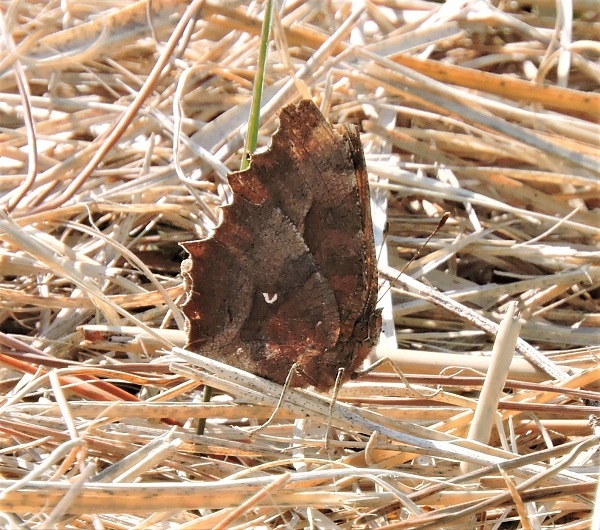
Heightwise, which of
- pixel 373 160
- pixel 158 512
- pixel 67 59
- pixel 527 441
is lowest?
pixel 527 441

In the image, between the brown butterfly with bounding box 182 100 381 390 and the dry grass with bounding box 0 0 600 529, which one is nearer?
the dry grass with bounding box 0 0 600 529

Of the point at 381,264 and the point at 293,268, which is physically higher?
the point at 293,268

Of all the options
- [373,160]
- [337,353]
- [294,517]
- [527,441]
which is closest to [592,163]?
[373,160]

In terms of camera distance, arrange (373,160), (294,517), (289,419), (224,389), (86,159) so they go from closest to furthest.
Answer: (294,517), (224,389), (289,419), (86,159), (373,160)

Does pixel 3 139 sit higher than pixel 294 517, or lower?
higher

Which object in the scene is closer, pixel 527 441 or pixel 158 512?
pixel 158 512

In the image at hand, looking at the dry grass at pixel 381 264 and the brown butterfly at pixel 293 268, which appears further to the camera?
the brown butterfly at pixel 293 268

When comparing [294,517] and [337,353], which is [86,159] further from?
[294,517]

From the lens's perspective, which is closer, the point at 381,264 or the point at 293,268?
the point at 293,268
